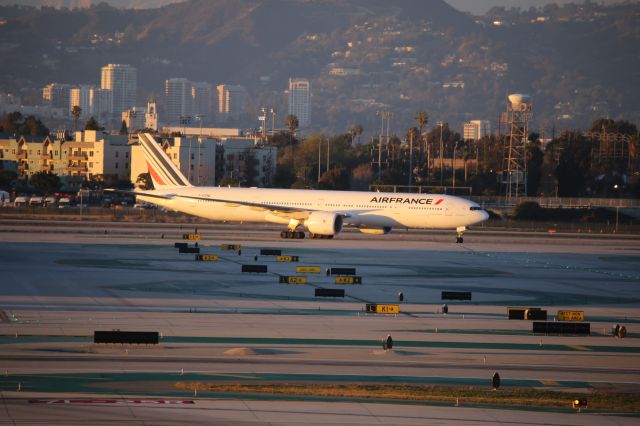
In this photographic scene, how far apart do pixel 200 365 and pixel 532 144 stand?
154 m

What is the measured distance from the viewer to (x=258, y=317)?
41531 mm

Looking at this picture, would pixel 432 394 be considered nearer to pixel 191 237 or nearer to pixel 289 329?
pixel 289 329

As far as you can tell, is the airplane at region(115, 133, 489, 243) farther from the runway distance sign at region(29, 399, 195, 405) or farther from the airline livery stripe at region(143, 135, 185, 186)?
the runway distance sign at region(29, 399, 195, 405)

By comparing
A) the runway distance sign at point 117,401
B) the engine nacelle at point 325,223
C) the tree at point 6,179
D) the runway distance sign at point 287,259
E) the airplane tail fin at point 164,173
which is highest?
the airplane tail fin at point 164,173

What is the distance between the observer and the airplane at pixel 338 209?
256 feet

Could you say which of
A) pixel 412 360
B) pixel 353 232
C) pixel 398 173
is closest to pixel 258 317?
pixel 412 360

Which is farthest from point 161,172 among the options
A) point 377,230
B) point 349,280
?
point 349,280

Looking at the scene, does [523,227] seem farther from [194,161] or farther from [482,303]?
[194,161]

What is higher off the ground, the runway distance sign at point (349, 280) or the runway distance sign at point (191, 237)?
the runway distance sign at point (191, 237)

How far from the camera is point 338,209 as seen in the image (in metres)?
78.8

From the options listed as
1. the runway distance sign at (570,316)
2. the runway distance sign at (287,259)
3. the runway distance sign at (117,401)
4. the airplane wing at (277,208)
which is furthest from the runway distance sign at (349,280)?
the runway distance sign at (117,401)

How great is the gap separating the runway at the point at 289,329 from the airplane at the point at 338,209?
19.0 feet

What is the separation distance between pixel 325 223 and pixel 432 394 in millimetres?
48661

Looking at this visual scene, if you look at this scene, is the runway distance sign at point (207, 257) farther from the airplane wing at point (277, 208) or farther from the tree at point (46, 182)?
the tree at point (46, 182)
